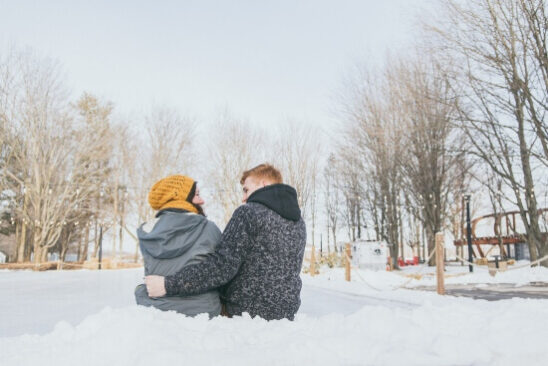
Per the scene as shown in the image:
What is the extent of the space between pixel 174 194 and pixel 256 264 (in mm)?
652

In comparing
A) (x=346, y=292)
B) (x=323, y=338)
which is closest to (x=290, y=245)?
(x=323, y=338)

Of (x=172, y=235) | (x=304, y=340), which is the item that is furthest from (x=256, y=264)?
(x=304, y=340)

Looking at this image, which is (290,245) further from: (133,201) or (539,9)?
(133,201)

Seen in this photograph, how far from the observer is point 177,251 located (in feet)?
7.39

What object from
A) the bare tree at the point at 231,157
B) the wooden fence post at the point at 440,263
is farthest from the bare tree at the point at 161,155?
the wooden fence post at the point at 440,263

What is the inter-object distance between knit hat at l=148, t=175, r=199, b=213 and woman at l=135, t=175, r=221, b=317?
0.01 m

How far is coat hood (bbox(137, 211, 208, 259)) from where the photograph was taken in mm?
2258

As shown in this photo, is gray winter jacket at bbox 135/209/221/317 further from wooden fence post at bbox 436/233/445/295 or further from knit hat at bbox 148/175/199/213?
wooden fence post at bbox 436/233/445/295

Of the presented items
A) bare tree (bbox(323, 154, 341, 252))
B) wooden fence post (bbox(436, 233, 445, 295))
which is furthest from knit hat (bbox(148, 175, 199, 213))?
bare tree (bbox(323, 154, 341, 252))

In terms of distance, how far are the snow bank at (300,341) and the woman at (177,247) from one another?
1.34 feet

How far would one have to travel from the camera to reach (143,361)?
1.23 m

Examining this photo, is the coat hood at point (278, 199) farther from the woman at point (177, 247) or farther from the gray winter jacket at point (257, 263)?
the woman at point (177, 247)

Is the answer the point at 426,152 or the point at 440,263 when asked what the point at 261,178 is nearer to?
the point at 440,263

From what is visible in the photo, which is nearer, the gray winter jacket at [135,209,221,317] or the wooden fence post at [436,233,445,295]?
the gray winter jacket at [135,209,221,317]
